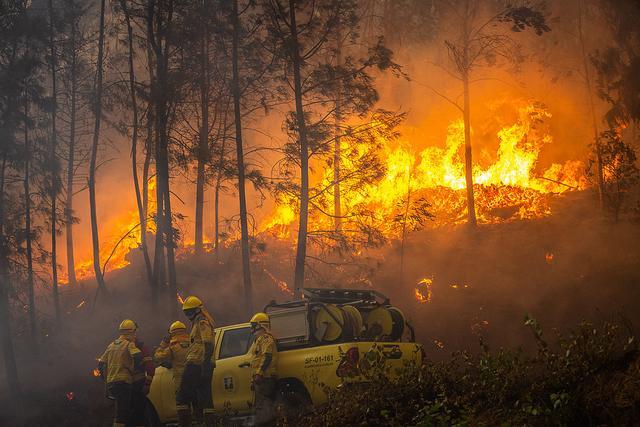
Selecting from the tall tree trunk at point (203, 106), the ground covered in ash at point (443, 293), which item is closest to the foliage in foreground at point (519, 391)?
the ground covered in ash at point (443, 293)

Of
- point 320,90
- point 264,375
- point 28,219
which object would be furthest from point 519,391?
point 28,219

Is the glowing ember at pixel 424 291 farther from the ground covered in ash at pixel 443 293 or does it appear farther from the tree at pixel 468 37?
the tree at pixel 468 37

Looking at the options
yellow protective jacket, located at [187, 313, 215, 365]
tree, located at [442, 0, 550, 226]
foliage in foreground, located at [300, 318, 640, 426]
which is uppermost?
tree, located at [442, 0, 550, 226]

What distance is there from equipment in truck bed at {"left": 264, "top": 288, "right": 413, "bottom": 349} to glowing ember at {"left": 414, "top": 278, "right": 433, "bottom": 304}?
9.86 meters

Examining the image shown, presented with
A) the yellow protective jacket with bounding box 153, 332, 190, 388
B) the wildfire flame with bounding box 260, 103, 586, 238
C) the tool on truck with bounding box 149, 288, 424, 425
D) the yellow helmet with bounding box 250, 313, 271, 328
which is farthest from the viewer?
the wildfire flame with bounding box 260, 103, 586, 238

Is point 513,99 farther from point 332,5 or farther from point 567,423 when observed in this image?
point 567,423

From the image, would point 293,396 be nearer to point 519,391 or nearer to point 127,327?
point 127,327

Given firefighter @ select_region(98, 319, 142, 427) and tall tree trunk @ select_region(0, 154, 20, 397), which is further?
tall tree trunk @ select_region(0, 154, 20, 397)

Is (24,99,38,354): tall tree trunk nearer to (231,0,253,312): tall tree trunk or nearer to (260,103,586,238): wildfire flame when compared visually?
(231,0,253,312): tall tree trunk

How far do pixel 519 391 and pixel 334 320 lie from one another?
423 centimetres

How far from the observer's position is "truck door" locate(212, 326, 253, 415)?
10930mm

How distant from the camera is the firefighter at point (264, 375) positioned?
9992 mm

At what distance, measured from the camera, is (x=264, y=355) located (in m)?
10.0

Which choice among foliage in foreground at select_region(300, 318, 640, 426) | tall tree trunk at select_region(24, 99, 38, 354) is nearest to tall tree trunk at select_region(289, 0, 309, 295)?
tall tree trunk at select_region(24, 99, 38, 354)
